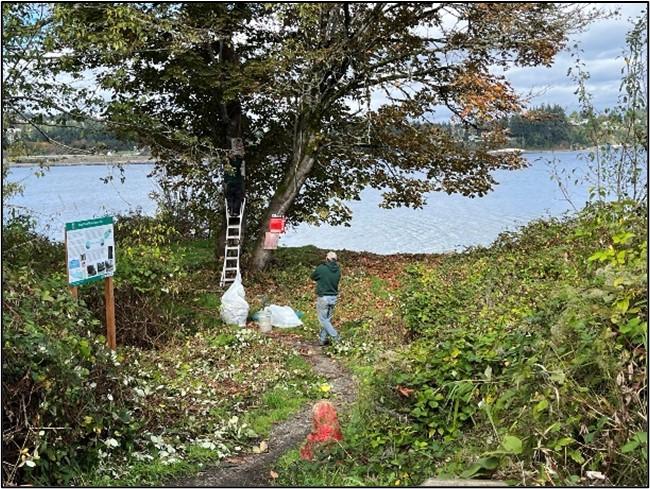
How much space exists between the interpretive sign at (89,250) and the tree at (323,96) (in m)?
4.68

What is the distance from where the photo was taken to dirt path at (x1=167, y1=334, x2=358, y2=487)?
225 inches

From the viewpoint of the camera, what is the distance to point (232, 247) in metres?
16.6

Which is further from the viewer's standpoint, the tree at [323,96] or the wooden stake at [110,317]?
the tree at [323,96]

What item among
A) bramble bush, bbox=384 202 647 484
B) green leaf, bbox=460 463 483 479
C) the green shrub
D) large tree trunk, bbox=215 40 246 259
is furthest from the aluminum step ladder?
green leaf, bbox=460 463 483 479

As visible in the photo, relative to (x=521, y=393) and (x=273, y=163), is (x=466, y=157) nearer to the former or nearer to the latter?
(x=273, y=163)

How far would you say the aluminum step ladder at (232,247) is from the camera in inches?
634

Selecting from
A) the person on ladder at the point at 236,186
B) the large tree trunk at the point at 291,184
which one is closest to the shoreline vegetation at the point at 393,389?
the person on ladder at the point at 236,186

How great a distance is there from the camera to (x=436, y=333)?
6.95 metres

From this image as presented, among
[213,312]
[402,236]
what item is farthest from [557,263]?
[402,236]

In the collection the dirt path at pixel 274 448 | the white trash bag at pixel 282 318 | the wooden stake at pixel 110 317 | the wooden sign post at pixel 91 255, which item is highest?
the wooden sign post at pixel 91 255

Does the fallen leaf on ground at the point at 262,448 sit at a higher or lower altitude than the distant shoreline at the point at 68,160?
lower

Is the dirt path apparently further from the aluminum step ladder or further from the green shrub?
the aluminum step ladder

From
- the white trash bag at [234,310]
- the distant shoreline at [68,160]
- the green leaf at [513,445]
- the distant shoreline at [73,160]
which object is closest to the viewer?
the green leaf at [513,445]

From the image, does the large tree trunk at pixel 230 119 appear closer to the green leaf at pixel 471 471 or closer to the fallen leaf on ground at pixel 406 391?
the fallen leaf on ground at pixel 406 391
